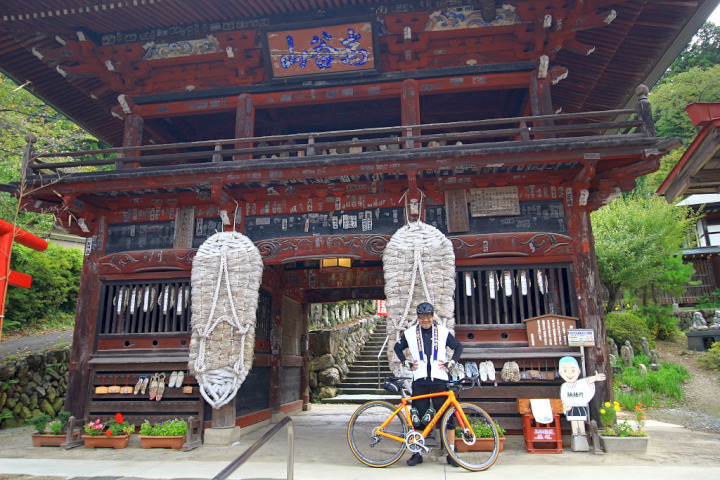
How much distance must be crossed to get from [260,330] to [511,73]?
24.4ft

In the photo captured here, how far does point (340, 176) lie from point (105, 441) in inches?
238

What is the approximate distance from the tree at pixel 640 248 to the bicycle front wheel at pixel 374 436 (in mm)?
15488

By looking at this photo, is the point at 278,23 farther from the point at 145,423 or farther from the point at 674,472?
the point at 674,472

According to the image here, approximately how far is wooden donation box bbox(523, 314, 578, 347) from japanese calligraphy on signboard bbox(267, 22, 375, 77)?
562 cm

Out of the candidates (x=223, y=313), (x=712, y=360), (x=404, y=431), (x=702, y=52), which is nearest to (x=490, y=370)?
(x=404, y=431)

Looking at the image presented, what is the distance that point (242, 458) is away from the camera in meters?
3.55

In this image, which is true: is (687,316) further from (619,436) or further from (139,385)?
(139,385)

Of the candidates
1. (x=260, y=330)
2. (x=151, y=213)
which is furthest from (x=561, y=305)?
(x=151, y=213)

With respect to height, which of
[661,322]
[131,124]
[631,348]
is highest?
[131,124]

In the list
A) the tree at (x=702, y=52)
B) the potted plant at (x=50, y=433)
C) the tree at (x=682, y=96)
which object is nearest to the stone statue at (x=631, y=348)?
the potted plant at (x=50, y=433)

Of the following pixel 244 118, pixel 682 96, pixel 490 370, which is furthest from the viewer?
pixel 682 96

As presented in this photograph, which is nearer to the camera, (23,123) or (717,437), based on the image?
(717,437)

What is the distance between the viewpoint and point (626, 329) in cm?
1712

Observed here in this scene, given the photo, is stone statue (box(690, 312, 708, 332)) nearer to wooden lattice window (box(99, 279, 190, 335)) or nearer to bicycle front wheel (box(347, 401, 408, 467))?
bicycle front wheel (box(347, 401, 408, 467))
